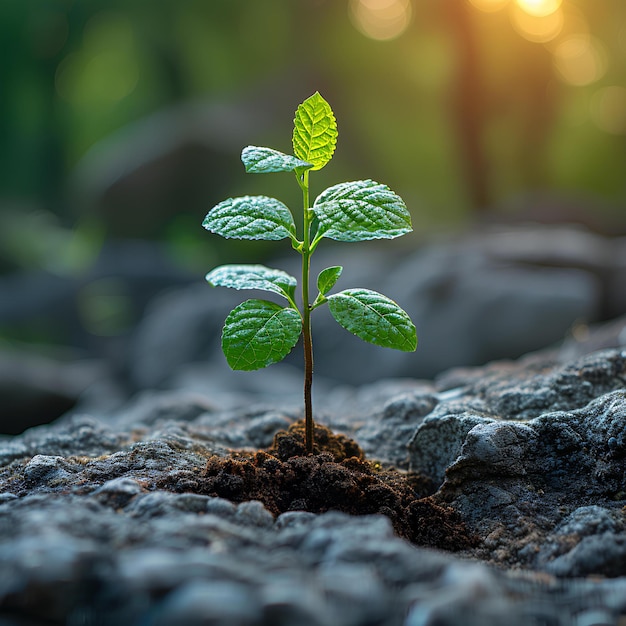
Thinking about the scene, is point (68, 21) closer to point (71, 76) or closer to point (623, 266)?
point (71, 76)

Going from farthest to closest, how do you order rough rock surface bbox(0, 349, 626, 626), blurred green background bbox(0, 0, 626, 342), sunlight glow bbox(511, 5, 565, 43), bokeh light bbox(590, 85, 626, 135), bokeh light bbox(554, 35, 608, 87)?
bokeh light bbox(590, 85, 626, 135), blurred green background bbox(0, 0, 626, 342), bokeh light bbox(554, 35, 608, 87), sunlight glow bbox(511, 5, 565, 43), rough rock surface bbox(0, 349, 626, 626)

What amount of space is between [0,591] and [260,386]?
10.5 ft

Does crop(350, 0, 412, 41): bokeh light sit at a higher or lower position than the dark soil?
higher

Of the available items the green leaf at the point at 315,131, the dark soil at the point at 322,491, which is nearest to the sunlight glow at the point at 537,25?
the green leaf at the point at 315,131

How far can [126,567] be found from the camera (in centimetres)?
71

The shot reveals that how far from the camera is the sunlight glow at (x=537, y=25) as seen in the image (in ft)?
22.1

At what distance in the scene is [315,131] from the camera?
1.22 meters

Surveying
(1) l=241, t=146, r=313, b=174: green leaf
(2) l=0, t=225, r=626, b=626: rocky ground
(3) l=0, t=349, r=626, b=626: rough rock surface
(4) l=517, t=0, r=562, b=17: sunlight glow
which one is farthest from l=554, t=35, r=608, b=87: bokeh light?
(1) l=241, t=146, r=313, b=174: green leaf

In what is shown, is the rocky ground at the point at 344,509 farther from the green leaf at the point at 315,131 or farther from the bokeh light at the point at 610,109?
the bokeh light at the point at 610,109

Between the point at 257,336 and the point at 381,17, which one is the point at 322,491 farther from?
the point at 381,17

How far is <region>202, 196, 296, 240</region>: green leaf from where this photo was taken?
3.74 feet

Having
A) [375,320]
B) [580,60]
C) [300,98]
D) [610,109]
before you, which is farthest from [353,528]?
[300,98]

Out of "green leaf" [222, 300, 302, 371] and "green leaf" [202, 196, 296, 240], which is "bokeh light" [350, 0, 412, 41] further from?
"green leaf" [222, 300, 302, 371]

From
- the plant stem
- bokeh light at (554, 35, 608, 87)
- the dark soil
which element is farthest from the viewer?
bokeh light at (554, 35, 608, 87)
